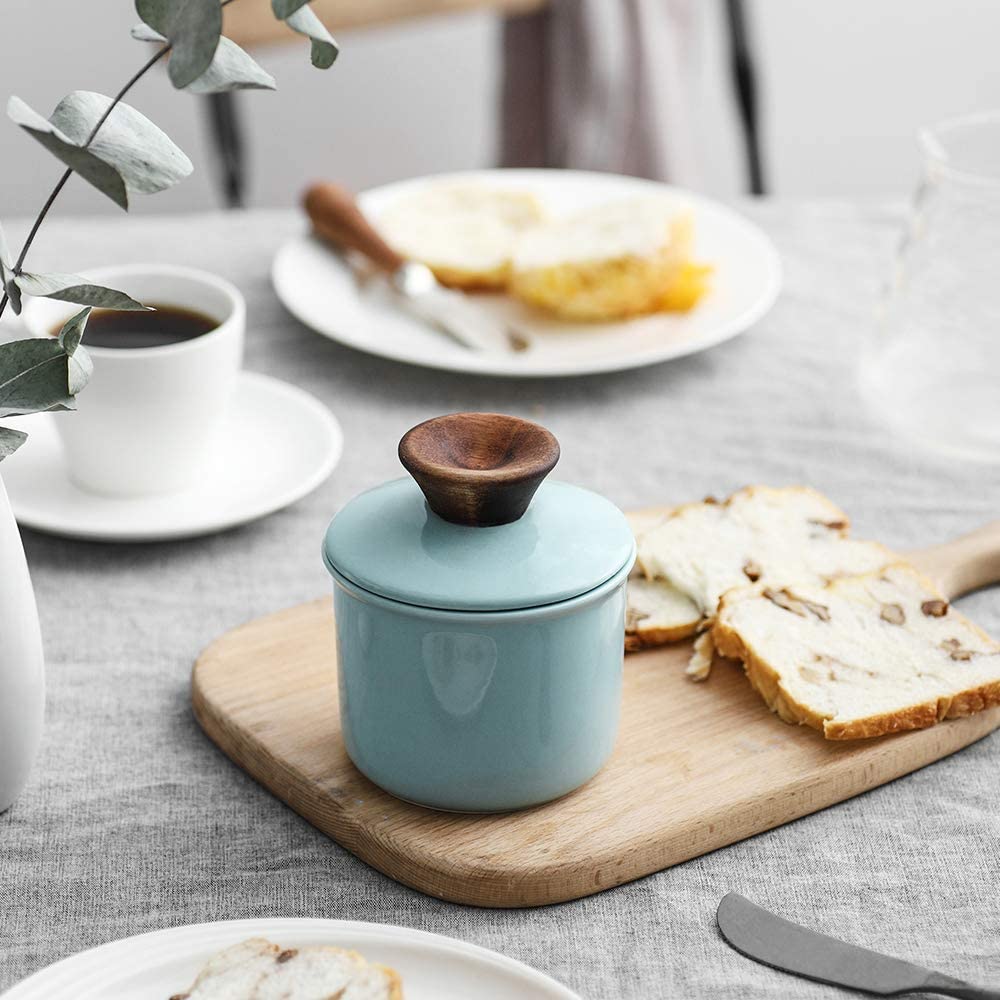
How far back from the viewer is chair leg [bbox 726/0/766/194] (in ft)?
6.68

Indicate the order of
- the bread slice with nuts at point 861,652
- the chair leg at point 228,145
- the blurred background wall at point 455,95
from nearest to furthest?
1. the bread slice with nuts at point 861,652
2. the chair leg at point 228,145
3. the blurred background wall at point 455,95

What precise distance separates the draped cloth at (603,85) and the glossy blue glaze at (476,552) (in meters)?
1.64

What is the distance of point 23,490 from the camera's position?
0.96 meters

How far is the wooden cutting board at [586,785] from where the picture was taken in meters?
0.63

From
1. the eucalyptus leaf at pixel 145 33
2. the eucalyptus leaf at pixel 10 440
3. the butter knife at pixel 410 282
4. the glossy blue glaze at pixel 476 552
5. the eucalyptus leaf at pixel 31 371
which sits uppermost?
the eucalyptus leaf at pixel 145 33

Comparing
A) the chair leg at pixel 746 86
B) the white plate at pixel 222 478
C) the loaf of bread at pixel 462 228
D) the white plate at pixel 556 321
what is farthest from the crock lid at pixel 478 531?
the chair leg at pixel 746 86

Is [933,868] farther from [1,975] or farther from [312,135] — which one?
[312,135]

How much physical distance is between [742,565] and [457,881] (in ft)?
1.04

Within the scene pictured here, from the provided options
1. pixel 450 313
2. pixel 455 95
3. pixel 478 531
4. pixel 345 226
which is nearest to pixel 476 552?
pixel 478 531

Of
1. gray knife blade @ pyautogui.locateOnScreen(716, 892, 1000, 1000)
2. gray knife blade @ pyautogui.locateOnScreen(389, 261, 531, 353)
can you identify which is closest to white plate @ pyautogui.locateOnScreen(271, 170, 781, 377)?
gray knife blade @ pyautogui.locateOnScreen(389, 261, 531, 353)

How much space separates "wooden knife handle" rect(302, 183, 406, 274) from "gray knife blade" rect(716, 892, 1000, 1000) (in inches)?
31.3

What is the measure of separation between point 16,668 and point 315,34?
34 centimetres

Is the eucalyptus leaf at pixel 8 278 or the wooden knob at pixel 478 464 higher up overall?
the eucalyptus leaf at pixel 8 278

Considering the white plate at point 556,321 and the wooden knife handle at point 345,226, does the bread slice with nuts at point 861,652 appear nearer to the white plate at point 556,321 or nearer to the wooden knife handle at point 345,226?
the white plate at point 556,321
